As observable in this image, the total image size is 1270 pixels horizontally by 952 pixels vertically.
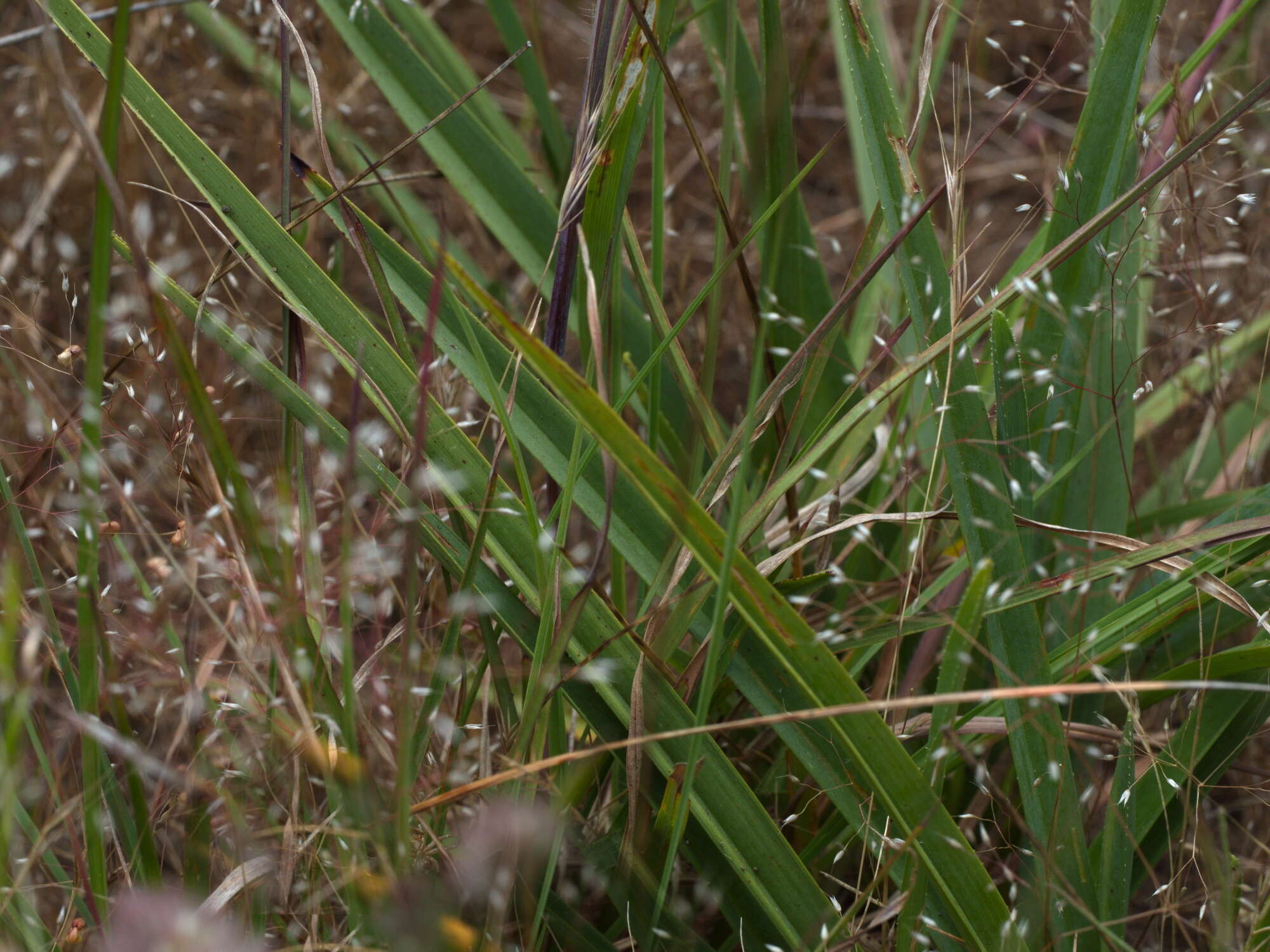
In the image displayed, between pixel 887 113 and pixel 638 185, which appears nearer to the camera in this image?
pixel 887 113

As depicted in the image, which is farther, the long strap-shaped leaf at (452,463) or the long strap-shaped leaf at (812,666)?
the long strap-shaped leaf at (452,463)

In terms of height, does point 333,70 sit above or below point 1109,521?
above

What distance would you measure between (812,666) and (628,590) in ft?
1.50

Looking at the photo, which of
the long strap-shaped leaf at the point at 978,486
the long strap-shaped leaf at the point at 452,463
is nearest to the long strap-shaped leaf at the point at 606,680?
the long strap-shaped leaf at the point at 452,463

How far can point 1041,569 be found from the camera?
1.98ft

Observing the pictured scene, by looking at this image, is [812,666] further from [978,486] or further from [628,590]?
[628,590]

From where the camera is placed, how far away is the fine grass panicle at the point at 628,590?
534 mm

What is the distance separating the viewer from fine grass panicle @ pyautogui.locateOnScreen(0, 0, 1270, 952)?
0.53 m

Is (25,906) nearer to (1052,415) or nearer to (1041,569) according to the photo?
(1041,569)

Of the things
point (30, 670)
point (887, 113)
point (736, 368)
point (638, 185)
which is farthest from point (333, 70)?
point (30, 670)

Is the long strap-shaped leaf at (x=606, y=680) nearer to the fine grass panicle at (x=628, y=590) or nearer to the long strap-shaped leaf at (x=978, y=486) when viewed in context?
the fine grass panicle at (x=628, y=590)

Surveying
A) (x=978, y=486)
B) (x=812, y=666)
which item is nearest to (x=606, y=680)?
(x=812, y=666)

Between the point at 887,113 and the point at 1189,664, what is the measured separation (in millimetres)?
443

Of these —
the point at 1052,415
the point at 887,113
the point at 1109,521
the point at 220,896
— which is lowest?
the point at 1109,521
